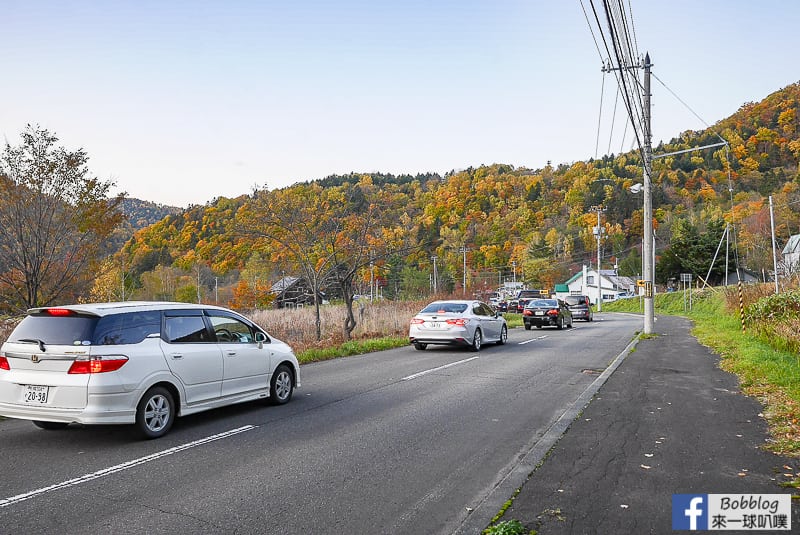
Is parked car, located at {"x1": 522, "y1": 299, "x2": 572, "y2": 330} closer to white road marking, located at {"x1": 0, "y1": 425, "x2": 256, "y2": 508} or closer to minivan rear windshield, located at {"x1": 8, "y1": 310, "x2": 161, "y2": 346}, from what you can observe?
white road marking, located at {"x1": 0, "y1": 425, "x2": 256, "y2": 508}

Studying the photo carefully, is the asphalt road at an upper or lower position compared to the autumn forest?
lower

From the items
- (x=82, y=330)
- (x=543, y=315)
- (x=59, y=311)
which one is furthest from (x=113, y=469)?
(x=543, y=315)

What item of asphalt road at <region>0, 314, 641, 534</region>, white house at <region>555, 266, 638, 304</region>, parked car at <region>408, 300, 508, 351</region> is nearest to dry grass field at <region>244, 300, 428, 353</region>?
parked car at <region>408, 300, 508, 351</region>

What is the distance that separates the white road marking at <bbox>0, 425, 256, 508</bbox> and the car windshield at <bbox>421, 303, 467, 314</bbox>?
10.7 m

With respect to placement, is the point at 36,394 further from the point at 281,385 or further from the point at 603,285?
the point at 603,285

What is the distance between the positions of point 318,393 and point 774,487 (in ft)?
23.2

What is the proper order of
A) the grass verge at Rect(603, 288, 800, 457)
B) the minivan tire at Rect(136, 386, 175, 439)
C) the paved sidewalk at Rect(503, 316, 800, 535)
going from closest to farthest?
the paved sidewalk at Rect(503, 316, 800, 535) < the grass verge at Rect(603, 288, 800, 457) < the minivan tire at Rect(136, 386, 175, 439)

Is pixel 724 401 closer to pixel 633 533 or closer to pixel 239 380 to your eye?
pixel 633 533

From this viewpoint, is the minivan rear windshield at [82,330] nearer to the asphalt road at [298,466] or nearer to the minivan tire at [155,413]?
the minivan tire at [155,413]

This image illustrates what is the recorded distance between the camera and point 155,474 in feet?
18.2

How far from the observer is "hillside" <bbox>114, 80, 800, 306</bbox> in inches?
837

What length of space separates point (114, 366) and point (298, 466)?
8.04ft

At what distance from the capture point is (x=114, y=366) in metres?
6.44

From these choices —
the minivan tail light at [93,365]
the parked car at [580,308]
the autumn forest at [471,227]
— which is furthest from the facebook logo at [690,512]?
the parked car at [580,308]
